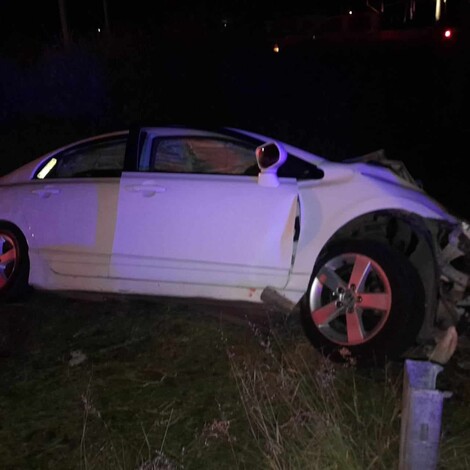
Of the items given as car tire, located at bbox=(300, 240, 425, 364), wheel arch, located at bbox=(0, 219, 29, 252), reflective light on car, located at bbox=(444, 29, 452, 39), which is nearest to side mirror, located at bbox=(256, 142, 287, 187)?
car tire, located at bbox=(300, 240, 425, 364)

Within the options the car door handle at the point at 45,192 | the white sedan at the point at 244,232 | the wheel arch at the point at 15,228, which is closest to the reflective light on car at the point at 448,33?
the white sedan at the point at 244,232

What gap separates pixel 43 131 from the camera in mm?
11961

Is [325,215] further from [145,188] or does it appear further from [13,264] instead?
[13,264]

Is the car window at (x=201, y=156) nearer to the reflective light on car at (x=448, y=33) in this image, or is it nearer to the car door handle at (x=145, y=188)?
the car door handle at (x=145, y=188)

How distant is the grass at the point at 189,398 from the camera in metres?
3.54

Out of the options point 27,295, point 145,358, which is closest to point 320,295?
point 145,358

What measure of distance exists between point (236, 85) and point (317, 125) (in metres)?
1.61

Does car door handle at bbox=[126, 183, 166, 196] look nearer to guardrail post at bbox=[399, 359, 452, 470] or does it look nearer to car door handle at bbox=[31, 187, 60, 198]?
car door handle at bbox=[31, 187, 60, 198]

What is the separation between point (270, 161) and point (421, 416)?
2.56m

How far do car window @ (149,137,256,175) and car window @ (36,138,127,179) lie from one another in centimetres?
36

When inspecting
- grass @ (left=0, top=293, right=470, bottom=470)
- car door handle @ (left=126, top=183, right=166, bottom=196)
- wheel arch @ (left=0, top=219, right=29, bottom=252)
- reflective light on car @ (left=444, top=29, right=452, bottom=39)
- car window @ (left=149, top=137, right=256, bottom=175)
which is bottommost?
grass @ (left=0, top=293, right=470, bottom=470)

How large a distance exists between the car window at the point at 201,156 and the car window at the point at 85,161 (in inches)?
14.1

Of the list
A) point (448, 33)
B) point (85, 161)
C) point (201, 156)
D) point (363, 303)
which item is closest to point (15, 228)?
point (85, 161)

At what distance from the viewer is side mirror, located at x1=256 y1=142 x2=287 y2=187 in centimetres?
497
